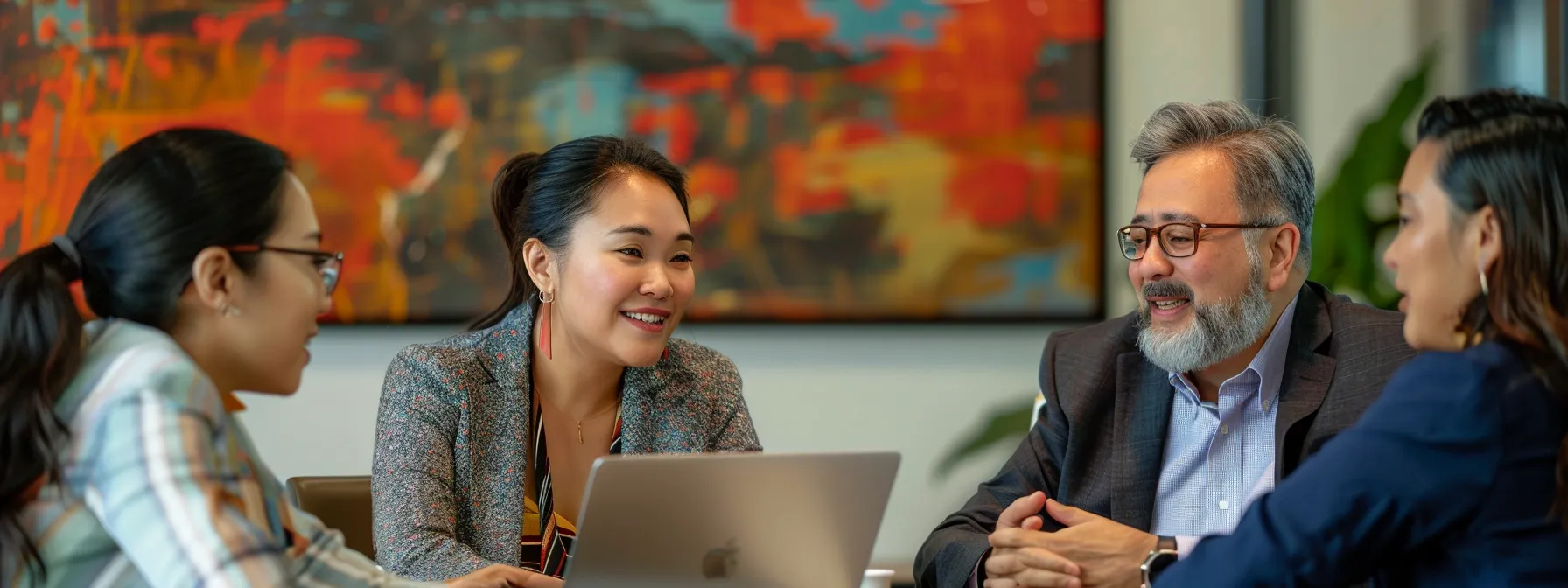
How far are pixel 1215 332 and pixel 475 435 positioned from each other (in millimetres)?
1109

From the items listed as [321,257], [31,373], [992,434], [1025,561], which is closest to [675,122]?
[992,434]

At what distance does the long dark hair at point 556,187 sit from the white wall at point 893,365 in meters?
1.15

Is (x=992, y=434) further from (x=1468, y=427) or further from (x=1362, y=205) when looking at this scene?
(x=1468, y=427)

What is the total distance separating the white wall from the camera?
11.3ft

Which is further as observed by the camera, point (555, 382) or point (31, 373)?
point (555, 382)

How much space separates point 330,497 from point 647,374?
0.53m

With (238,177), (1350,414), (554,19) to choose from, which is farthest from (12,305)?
(554,19)

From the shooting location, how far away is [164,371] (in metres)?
1.24

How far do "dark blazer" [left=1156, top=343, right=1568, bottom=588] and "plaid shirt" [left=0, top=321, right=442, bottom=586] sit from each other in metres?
0.97

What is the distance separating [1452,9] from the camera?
11.8 ft

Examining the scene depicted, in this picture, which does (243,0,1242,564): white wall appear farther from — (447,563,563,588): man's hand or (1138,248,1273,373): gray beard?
(447,563,563,588): man's hand

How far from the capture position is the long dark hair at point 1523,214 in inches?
51.7

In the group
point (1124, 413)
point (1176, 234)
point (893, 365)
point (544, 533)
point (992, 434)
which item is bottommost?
point (992, 434)

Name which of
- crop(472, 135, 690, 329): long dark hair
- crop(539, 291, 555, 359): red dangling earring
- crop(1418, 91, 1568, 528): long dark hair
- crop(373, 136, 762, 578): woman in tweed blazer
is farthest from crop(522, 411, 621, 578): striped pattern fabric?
crop(1418, 91, 1568, 528): long dark hair
